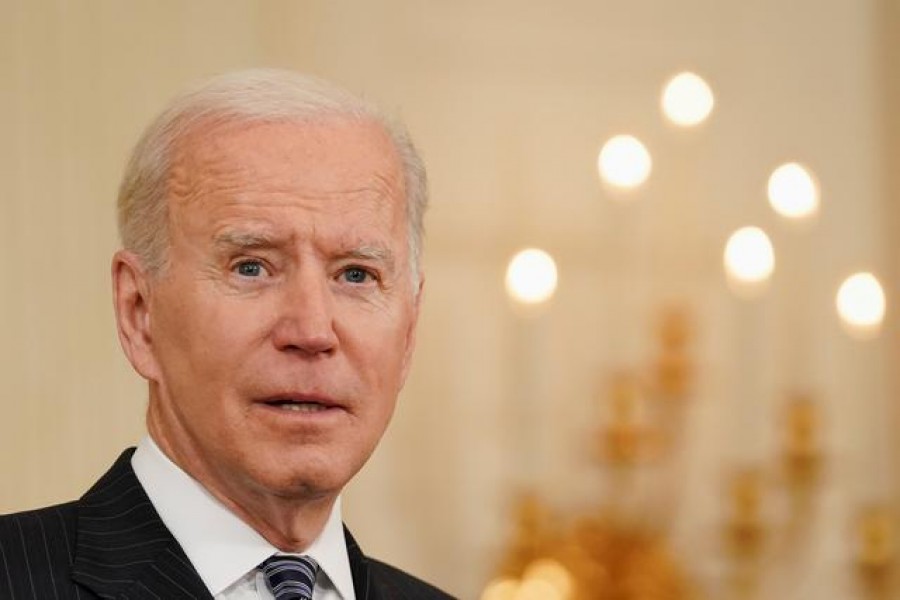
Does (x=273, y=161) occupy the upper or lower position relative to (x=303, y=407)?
upper

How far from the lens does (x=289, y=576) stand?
81.7 inches

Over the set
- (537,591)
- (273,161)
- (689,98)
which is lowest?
(537,591)

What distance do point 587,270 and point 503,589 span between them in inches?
36.4

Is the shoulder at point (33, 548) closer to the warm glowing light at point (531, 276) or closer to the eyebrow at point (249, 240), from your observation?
the eyebrow at point (249, 240)

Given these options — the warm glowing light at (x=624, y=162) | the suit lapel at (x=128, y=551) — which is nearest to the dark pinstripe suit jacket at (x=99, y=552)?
the suit lapel at (x=128, y=551)

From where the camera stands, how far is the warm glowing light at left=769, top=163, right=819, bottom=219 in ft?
14.9

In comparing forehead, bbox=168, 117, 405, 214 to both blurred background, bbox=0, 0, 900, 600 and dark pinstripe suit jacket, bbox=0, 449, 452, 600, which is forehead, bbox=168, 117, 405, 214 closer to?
dark pinstripe suit jacket, bbox=0, 449, 452, 600

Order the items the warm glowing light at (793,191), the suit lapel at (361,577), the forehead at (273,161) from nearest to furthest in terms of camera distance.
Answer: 1. the forehead at (273,161)
2. the suit lapel at (361,577)
3. the warm glowing light at (793,191)

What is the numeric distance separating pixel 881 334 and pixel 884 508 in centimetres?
50

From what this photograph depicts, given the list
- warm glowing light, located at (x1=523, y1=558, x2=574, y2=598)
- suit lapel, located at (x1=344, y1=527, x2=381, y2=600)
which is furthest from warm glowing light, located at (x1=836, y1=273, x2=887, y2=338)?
suit lapel, located at (x1=344, y1=527, x2=381, y2=600)

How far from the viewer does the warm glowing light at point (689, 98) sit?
15.4ft

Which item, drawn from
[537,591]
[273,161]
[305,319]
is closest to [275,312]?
[305,319]

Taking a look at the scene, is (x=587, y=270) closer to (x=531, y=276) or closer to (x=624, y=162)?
(x=624, y=162)

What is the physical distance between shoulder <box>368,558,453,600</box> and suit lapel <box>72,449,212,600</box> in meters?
0.32
